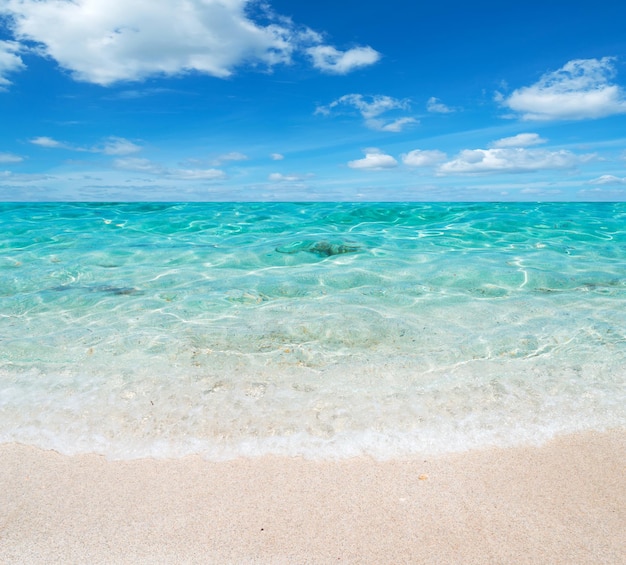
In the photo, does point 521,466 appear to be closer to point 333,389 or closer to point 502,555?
point 502,555

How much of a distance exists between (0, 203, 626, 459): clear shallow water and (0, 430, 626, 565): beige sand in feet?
0.61

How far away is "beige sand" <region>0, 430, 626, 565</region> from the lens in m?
1.95

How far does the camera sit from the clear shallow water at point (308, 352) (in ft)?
9.54

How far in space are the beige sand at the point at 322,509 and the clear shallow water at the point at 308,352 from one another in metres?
0.19

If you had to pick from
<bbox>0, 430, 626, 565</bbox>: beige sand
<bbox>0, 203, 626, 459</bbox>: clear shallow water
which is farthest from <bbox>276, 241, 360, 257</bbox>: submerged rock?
<bbox>0, 430, 626, 565</bbox>: beige sand

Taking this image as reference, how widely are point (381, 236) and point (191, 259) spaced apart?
604 centimetres

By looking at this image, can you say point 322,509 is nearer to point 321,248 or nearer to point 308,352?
point 308,352

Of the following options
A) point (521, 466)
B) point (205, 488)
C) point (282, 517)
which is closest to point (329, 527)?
point (282, 517)

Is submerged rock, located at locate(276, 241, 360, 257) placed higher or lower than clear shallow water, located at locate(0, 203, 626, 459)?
higher

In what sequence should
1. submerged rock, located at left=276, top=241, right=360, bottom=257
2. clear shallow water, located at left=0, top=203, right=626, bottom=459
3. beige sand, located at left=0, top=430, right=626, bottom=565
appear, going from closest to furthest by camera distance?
1. beige sand, located at left=0, top=430, right=626, bottom=565
2. clear shallow water, located at left=0, top=203, right=626, bottom=459
3. submerged rock, located at left=276, top=241, right=360, bottom=257

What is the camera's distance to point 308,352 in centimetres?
428

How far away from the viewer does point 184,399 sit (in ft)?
10.9

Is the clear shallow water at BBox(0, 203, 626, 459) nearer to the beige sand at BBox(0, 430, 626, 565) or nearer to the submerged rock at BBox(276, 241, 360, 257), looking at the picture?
the beige sand at BBox(0, 430, 626, 565)

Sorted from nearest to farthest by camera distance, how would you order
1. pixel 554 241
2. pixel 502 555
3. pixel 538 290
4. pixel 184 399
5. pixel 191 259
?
1. pixel 502 555
2. pixel 184 399
3. pixel 538 290
4. pixel 191 259
5. pixel 554 241
